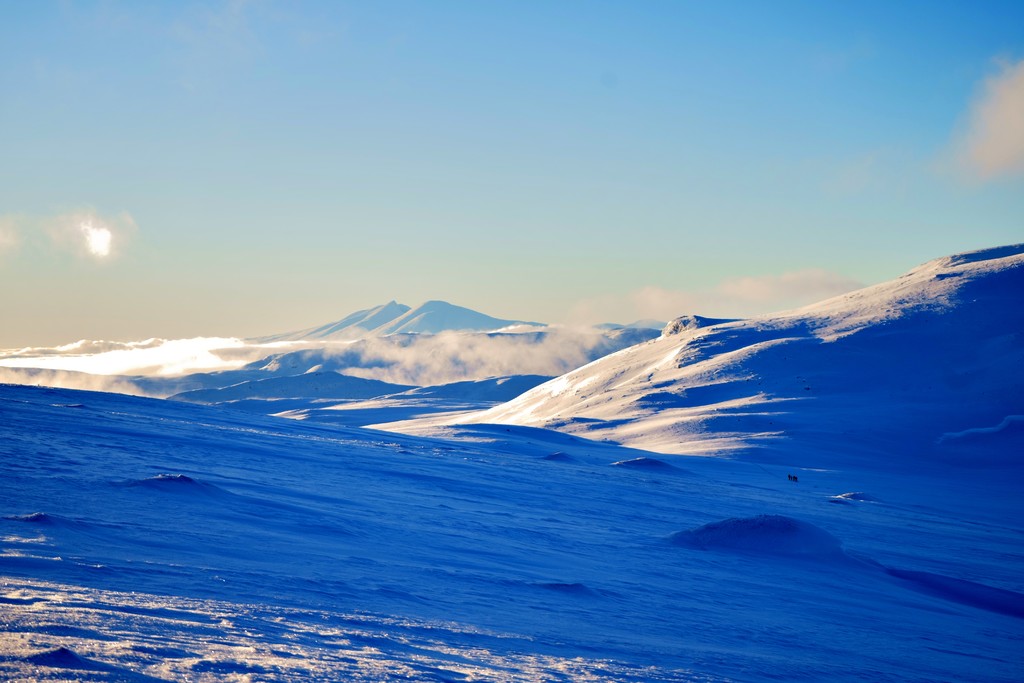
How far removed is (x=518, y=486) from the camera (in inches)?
802

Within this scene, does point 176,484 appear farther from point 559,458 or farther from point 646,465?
point 646,465

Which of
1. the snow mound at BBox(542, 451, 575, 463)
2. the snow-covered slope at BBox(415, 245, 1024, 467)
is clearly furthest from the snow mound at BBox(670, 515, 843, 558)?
the snow-covered slope at BBox(415, 245, 1024, 467)

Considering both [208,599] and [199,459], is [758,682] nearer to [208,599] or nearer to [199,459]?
[208,599]

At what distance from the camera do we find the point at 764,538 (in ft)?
55.2

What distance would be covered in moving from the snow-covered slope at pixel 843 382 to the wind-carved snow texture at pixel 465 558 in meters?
5.28

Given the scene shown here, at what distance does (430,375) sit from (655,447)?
152527 mm

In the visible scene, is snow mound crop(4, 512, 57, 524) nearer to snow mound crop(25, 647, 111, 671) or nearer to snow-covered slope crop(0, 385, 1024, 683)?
snow-covered slope crop(0, 385, 1024, 683)

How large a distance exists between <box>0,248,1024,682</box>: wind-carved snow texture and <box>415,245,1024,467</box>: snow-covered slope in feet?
17.3

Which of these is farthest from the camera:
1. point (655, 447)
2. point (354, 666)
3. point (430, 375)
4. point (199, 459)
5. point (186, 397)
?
point (430, 375)

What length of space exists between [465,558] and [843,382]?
40.5 meters

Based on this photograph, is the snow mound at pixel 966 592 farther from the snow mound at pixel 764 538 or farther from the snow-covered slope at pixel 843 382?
the snow-covered slope at pixel 843 382

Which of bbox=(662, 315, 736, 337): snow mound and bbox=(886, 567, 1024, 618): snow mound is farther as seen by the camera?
bbox=(662, 315, 736, 337): snow mound

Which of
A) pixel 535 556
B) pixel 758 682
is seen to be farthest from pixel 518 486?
pixel 758 682

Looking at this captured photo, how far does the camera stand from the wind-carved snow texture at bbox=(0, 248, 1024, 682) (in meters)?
7.78
